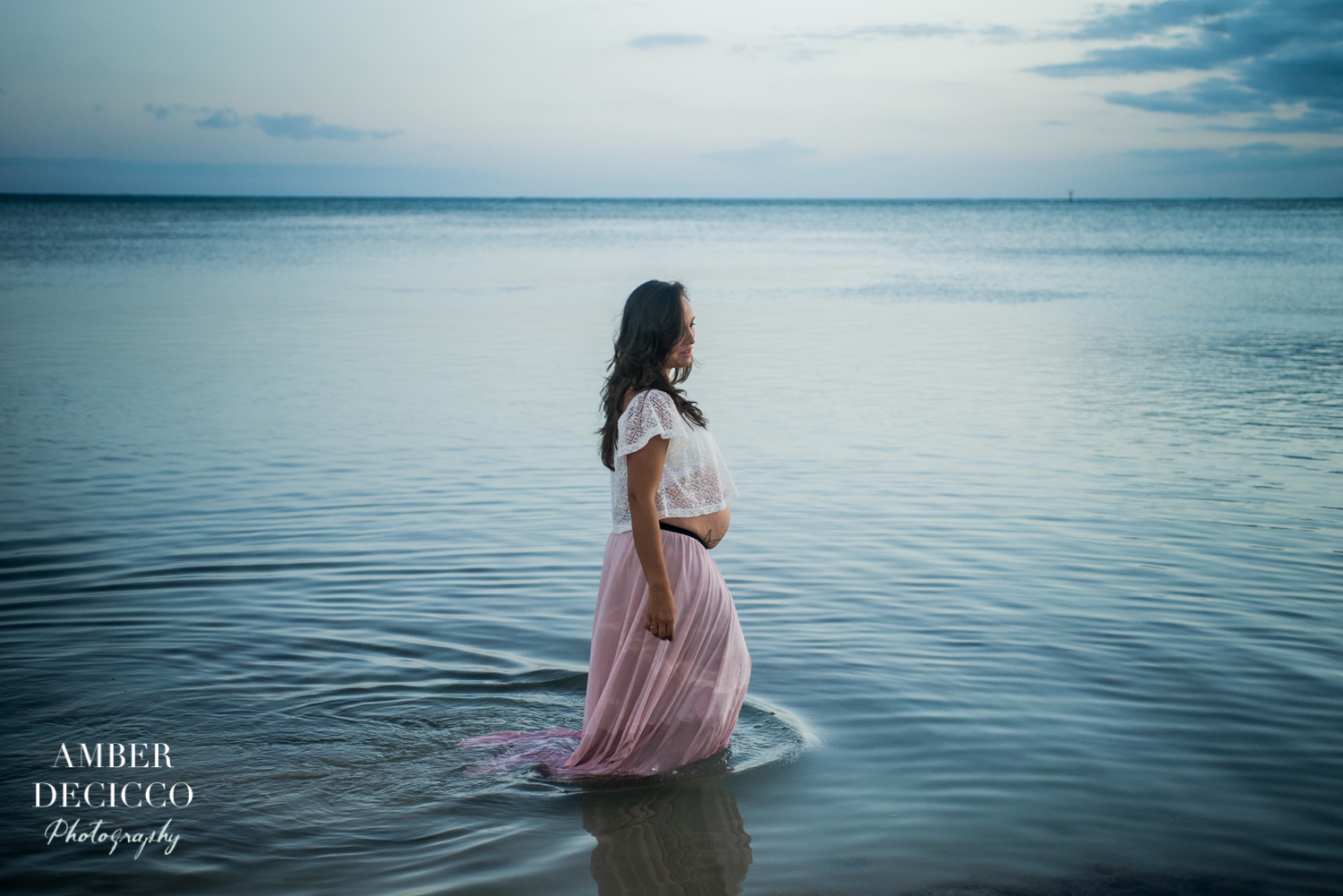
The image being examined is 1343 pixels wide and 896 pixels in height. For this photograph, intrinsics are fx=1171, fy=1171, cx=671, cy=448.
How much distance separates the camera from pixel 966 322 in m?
23.2

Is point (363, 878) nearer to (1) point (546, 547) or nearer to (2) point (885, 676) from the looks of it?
(2) point (885, 676)

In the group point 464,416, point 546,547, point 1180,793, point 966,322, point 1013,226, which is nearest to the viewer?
point 1180,793

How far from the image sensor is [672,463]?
13.7ft

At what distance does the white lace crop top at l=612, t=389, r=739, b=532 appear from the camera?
13.2ft

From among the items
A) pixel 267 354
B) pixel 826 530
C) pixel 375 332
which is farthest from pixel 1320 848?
pixel 375 332

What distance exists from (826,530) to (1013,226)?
8926 cm

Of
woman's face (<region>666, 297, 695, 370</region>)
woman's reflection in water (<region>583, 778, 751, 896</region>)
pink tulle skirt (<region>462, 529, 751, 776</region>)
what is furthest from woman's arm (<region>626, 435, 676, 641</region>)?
woman's reflection in water (<region>583, 778, 751, 896</region>)

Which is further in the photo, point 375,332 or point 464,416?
point 375,332

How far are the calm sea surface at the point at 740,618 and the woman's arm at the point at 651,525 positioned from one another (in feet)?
2.58

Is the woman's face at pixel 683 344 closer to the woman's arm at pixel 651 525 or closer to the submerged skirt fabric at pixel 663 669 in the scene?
the woman's arm at pixel 651 525

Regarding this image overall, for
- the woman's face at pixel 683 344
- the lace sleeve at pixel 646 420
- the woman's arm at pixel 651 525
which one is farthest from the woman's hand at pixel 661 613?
the woman's face at pixel 683 344

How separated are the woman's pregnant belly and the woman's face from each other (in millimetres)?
559

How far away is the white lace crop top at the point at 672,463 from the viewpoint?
4016 millimetres

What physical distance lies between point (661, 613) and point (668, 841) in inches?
31.1
